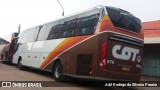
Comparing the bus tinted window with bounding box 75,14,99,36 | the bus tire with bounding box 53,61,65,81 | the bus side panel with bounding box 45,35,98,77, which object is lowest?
the bus tire with bounding box 53,61,65,81

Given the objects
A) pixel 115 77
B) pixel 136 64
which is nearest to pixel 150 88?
pixel 136 64

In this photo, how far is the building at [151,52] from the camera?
23.3 metres

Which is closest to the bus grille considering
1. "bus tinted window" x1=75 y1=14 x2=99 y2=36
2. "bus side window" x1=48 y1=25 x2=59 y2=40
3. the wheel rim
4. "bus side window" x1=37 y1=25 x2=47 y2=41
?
"bus tinted window" x1=75 y1=14 x2=99 y2=36

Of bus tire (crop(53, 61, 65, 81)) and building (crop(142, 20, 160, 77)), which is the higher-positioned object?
building (crop(142, 20, 160, 77))

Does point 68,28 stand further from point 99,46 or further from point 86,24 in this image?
point 99,46

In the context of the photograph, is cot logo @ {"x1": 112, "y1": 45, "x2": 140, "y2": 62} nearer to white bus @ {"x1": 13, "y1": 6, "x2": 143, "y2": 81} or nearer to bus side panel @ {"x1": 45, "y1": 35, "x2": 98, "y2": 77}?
white bus @ {"x1": 13, "y1": 6, "x2": 143, "y2": 81}

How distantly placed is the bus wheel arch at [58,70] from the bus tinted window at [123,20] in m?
4.16

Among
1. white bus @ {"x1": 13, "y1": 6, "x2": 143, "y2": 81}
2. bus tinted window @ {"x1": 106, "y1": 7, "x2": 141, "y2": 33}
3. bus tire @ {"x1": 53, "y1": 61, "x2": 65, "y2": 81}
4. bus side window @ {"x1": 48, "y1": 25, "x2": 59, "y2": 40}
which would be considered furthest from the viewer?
bus side window @ {"x1": 48, "y1": 25, "x2": 59, "y2": 40}

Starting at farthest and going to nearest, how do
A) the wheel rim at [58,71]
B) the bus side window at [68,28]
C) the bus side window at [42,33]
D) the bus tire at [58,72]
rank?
1. the bus side window at [42,33]
2. the wheel rim at [58,71]
3. the bus tire at [58,72]
4. the bus side window at [68,28]

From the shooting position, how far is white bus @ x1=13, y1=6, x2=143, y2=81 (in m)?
12.2

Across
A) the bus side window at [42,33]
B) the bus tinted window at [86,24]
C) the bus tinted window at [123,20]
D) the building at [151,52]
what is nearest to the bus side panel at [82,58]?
the bus tinted window at [86,24]

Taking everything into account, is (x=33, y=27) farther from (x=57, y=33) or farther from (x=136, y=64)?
(x=136, y=64)

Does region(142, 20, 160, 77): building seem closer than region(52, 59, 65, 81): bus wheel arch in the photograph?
No

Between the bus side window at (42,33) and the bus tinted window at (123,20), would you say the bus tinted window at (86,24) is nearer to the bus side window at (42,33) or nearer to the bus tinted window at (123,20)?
the bus tinted window at (123,20)
